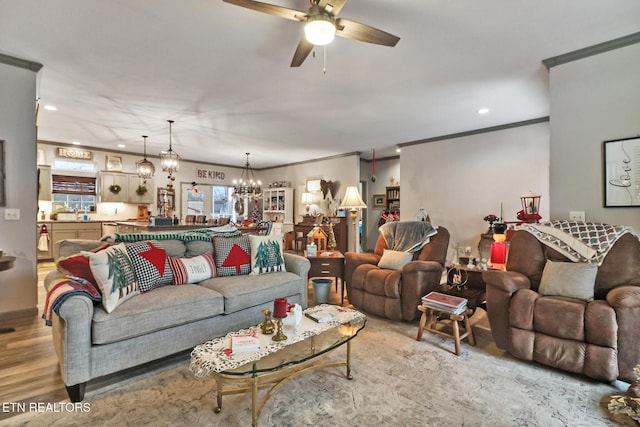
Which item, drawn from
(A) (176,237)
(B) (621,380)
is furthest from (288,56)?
(B) (621,380)

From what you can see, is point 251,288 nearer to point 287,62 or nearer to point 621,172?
point 287,62

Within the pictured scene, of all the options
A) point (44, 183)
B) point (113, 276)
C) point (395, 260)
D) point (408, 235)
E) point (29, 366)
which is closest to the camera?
point (113, 276)

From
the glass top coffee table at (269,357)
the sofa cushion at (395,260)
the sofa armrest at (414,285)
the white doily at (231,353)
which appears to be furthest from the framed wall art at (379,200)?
the white doily at (231,353)

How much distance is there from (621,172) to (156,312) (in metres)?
3.98

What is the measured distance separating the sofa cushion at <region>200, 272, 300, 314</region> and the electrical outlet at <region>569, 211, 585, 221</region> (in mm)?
2739

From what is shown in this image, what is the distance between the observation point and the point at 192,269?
9.11ft

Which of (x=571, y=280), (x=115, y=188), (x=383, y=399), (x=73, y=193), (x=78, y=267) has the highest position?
(x=115, y=188)

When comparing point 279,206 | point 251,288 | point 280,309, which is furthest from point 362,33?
point 279,206

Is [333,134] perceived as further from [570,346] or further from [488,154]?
[570,346]

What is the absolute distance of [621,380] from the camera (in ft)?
6.73

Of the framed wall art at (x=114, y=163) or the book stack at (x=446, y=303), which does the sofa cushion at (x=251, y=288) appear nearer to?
the book stack at (x=446, y=303)

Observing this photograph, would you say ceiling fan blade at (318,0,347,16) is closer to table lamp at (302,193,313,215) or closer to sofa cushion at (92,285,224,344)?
sofa cushion at (92,285,224,344)

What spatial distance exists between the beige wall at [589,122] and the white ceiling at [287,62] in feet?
0.88

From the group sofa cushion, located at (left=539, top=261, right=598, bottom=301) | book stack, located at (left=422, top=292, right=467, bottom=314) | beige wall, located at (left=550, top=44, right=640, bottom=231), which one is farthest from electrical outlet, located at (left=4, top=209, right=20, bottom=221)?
beige wall, located at (left=550, top=44, right=640, bottom=231)
